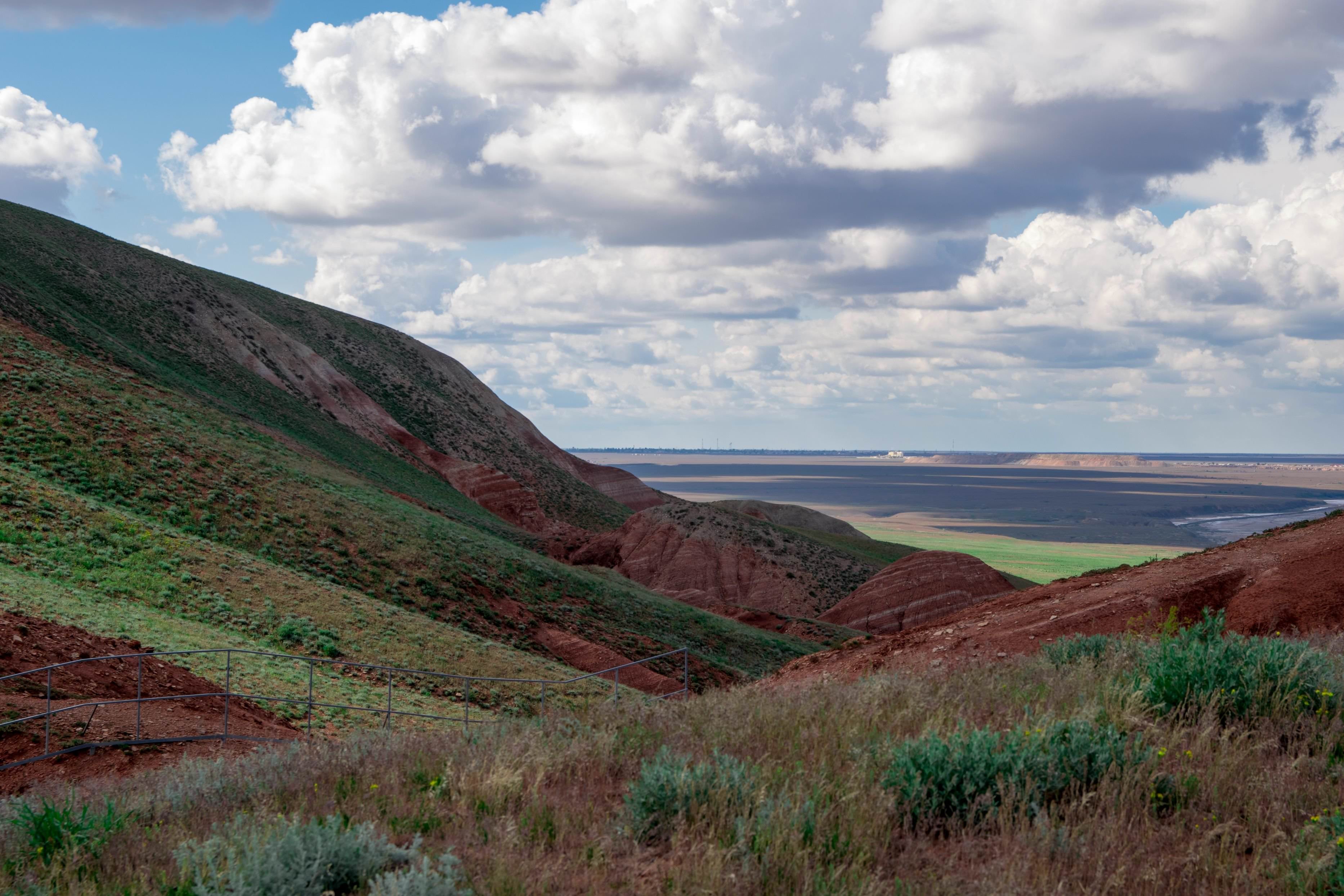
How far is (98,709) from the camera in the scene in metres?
13.2

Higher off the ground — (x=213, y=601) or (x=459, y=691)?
(x=213, y=601)

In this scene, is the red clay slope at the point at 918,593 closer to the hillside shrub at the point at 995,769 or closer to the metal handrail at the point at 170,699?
the metal handrail at the point at 170,699

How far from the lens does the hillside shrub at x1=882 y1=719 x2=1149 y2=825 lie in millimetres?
5531

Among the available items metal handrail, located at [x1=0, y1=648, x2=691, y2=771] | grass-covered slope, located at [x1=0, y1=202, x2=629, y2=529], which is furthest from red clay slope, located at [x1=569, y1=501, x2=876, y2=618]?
metal handrail, located at [x1=0, y1=648, x2=691, y2=771]

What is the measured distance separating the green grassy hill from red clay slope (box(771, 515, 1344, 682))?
11606 millimetres

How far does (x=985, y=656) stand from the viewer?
12969 mm

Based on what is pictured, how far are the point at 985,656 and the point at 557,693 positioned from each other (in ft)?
43.6

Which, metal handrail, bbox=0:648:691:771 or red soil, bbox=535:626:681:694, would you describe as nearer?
metal handrail, bbox=0:648:691:771

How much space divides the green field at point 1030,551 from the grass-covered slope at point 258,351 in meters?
44.2

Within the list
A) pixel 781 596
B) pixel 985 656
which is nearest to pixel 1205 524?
pixel 781 596

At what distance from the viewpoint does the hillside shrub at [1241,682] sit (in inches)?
274

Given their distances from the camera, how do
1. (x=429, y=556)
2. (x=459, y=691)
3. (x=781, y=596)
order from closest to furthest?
(x=459, y=691), (x=429, y=556), (x=781, y=596)

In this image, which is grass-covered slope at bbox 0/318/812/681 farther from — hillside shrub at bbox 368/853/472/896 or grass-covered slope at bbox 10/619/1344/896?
hillside shrub at bbox 368/853/472/896

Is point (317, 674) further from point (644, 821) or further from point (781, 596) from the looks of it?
point (781, 596)
